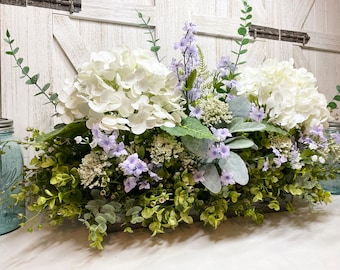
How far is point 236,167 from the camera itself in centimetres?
84

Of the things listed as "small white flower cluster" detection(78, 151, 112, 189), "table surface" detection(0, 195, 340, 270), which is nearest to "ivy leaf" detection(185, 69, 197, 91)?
"small white flower cluster" detection(78, 151, 112, 189)

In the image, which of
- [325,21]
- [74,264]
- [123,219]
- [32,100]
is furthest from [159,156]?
[325,21]

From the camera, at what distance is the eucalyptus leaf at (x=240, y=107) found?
3.02ft

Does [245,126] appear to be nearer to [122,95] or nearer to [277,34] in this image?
[122,95]

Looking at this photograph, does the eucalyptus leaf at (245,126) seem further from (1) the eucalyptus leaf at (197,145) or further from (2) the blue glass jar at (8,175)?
(2) the blue glass jar at (8,175)

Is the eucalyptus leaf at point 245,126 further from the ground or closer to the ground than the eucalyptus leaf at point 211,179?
further from the ground

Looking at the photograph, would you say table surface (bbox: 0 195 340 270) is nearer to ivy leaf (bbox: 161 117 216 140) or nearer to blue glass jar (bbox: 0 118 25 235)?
blue glass jar (bbox: 0 118 25 235)

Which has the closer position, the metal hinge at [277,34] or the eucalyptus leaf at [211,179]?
the eucalyptus leaf at [211,179]

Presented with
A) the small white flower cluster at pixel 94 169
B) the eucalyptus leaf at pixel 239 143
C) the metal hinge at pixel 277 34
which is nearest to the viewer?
the small white flower cluster at pixel 94 169

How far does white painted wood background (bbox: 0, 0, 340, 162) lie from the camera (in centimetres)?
108

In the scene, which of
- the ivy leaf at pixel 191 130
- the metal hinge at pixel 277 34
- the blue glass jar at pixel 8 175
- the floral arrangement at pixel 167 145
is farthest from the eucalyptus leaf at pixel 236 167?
the metal hinge at pixel 277 34

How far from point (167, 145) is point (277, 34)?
98 centimetres

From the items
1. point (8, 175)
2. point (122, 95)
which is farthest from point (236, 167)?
point (8, 175)

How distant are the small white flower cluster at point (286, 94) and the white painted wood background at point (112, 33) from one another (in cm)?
38
